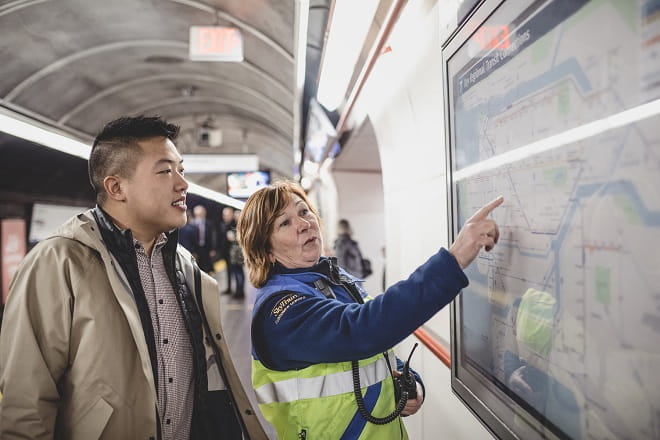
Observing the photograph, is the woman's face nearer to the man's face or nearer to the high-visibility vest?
the high-visibility vest

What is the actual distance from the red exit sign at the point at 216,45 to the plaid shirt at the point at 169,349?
4.48 metres

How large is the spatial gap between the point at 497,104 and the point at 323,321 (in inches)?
32.6

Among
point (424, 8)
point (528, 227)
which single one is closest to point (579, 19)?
point (528, 227)

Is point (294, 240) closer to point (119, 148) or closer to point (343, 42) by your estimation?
point (119, 148)

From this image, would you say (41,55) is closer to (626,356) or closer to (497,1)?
(497,1)

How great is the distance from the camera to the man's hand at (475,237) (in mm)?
1106

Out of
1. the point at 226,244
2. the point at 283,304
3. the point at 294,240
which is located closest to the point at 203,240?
the point at 226,244

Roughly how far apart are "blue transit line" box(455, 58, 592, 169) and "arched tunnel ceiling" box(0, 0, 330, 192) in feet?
7.24

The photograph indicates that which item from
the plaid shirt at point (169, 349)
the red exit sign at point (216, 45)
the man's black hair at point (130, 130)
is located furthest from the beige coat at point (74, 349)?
the red exit sign at point (216, 45)

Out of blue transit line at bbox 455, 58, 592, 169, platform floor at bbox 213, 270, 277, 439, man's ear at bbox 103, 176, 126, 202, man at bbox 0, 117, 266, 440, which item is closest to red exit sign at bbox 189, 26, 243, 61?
platform floor at bbox 213, 270, 277, 439

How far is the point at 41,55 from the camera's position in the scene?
7449 mm

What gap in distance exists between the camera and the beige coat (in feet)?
4.37

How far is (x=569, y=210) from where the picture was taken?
0.93 meters

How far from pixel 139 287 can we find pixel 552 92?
5.17 ft
